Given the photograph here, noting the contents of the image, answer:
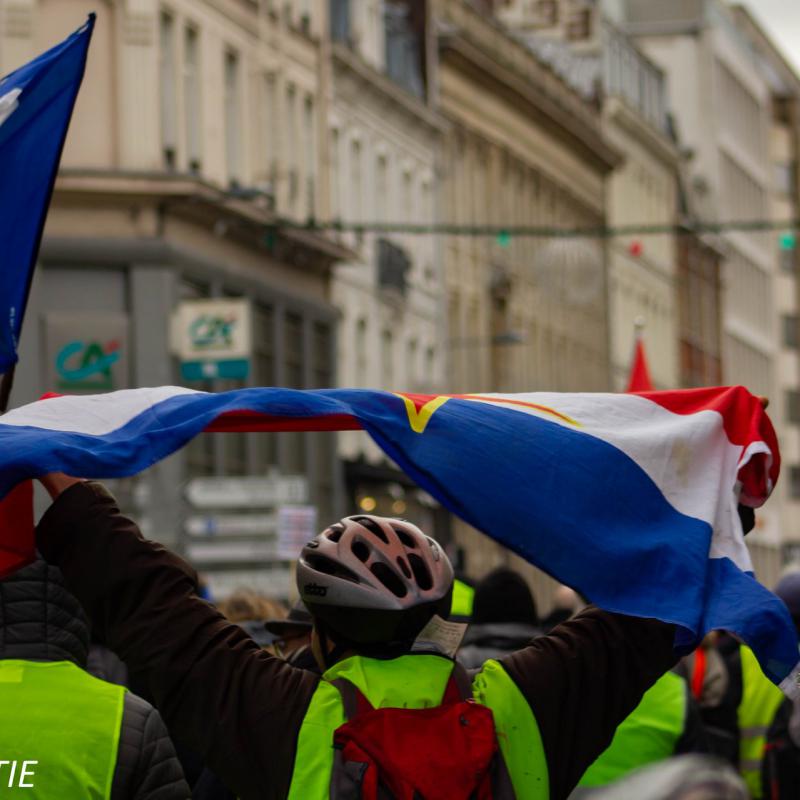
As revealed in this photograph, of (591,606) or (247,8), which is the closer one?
(591,606)

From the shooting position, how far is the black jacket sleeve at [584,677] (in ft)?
16.7

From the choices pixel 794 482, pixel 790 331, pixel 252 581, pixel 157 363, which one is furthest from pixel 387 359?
pixel 790 331

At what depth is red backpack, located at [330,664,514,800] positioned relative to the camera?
4777mm

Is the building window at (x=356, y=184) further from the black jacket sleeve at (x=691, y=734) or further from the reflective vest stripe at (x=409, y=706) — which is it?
the reflective vest stripe at (x=409, y=706)

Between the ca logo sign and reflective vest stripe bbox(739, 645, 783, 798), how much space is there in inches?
181

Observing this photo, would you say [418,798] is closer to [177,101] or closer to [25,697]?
[25,697]

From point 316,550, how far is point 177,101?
115 feet

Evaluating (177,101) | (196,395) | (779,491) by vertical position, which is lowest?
(779,491)

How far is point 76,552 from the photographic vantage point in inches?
198

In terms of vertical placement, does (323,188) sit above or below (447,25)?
below

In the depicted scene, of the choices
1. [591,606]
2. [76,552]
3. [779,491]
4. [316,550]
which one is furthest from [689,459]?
[779,491]

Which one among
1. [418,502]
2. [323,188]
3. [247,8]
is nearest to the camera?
[247,8]

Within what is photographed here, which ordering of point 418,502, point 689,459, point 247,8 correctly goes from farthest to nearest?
1. point 418,502
2. point 247,8
3. point 689,459

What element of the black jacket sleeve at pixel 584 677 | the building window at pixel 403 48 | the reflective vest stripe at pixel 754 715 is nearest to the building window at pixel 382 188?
the building window at pixel 403 48
